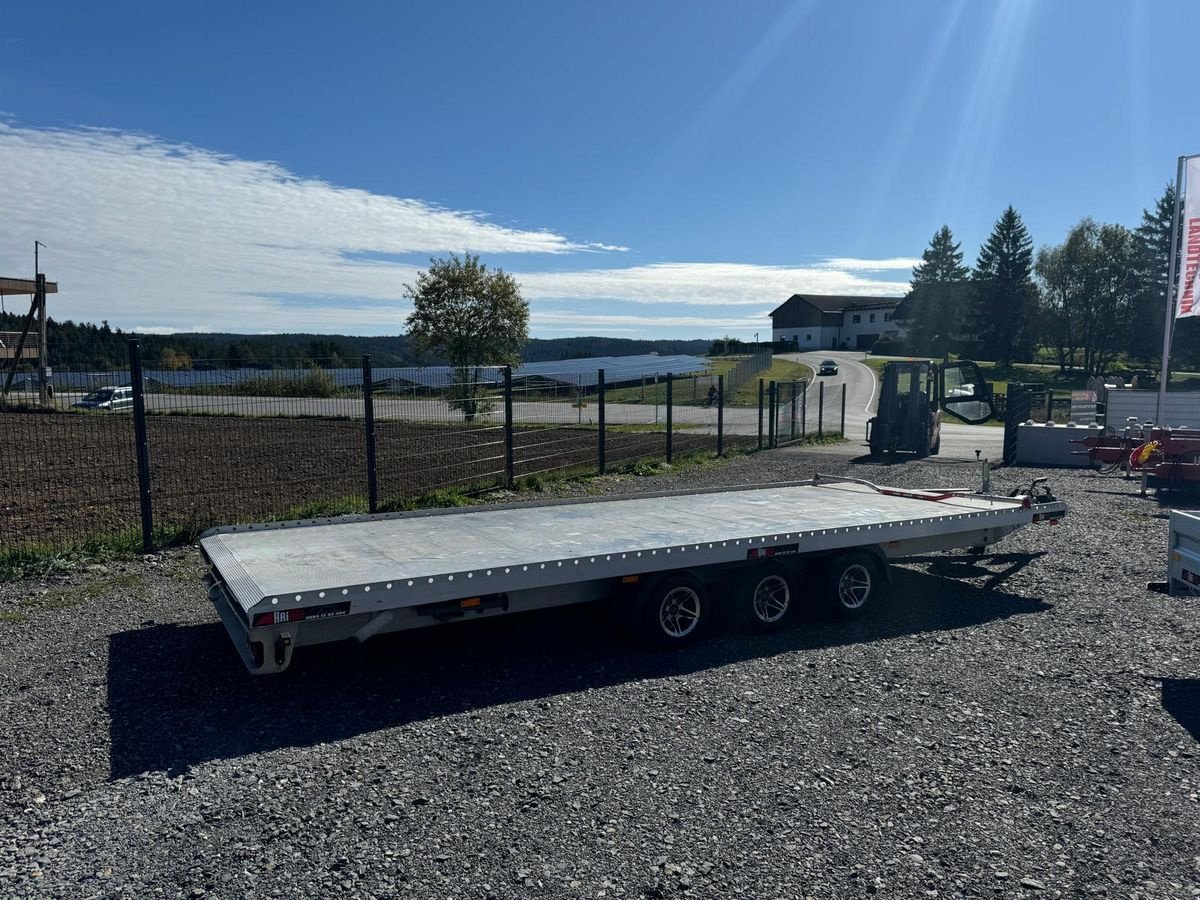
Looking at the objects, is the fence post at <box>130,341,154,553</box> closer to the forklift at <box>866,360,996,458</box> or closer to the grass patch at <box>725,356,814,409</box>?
the forklift at <box>866,360,996,458</box>

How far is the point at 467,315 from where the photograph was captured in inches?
1348

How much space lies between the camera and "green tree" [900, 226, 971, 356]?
281 ft

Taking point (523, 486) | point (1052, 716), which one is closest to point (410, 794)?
point (1052, 716)

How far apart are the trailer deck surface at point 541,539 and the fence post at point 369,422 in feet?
10.5

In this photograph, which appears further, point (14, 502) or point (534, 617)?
point (14, 502)

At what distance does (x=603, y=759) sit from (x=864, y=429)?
3095 cm

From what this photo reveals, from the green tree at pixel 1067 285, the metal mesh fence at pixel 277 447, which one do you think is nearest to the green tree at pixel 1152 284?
the green tree at pixel 1067 285

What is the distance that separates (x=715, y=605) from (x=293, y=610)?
320cm

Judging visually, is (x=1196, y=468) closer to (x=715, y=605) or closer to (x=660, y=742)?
(x=715, y=605)

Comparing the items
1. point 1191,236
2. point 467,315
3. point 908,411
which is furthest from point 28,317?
point 1191,236

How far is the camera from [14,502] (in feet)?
40.7

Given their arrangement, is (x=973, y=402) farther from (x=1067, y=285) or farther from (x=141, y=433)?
(x=1067, y=285)

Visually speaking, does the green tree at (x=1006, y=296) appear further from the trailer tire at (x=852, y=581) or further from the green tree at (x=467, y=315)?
the trailer tire at (x=852, y=581)

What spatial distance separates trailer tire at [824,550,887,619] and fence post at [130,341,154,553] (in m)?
6.78
